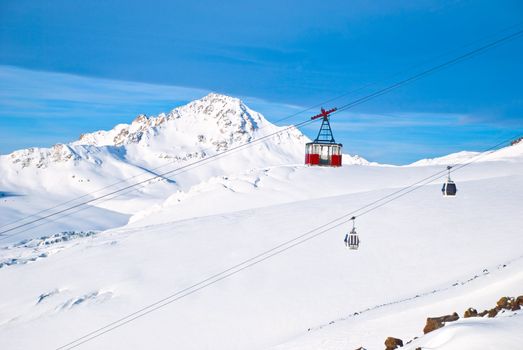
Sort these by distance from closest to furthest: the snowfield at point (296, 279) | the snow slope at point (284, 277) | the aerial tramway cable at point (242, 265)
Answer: the snowfield at point (296, 279) < the snow slope at point (284, 277) < the aerial tramway cable at point (242, 265)

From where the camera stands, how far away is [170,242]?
4456 cm

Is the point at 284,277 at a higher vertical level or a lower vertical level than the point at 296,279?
higher

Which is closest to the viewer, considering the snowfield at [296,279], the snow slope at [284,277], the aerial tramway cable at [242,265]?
the snowfield at [296,279]

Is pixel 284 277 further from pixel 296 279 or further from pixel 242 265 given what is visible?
pixel 242 265

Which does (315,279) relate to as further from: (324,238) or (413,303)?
(413,303)

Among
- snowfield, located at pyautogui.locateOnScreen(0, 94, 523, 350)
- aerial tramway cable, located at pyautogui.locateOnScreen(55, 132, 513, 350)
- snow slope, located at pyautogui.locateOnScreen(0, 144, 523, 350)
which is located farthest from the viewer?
aerial tramway cable, located at pyautogui.locateOnScreen(55, 132, 513, 350)

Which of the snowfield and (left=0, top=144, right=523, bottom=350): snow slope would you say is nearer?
the snowfield

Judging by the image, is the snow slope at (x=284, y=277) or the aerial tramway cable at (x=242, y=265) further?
the aerial tramway cable at (x=242, y=265)

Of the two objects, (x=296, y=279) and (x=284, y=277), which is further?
(x=284, y=277)

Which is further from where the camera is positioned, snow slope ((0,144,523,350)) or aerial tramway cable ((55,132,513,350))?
aerial tramway cable ((55,132,513,350))

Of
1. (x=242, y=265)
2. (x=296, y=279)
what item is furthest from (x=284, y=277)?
(x=242, y=265)

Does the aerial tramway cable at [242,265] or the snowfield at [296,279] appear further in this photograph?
the aerial tramway cable at [242,265]

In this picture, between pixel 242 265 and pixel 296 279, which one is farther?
pixel 242 265

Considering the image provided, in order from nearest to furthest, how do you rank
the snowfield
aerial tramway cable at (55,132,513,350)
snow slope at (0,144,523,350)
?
the snowfield < snow slope at (0,144,523,350) < aerial tramway cable at (55,132,513,350)
